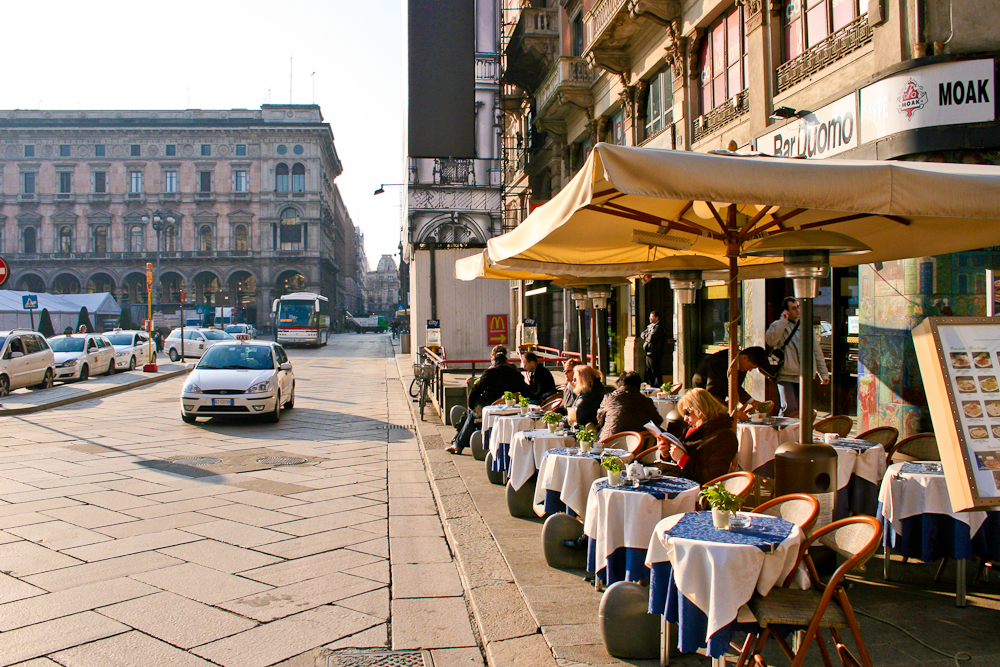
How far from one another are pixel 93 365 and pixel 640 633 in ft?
74.0

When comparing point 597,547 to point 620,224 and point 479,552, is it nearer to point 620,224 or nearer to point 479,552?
point 479,552

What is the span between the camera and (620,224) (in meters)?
5.92

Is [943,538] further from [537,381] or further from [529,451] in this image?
[537,381]

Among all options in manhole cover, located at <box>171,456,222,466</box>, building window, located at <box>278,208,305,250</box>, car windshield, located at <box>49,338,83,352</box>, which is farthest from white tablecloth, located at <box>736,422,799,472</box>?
building window, located at <box>278,208,305,250</box>

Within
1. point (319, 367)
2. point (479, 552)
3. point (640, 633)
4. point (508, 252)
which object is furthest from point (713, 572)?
point (319, 367)

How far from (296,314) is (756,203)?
1644 inches

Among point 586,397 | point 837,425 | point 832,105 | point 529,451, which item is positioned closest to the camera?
point 529,451

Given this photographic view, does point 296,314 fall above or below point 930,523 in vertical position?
above

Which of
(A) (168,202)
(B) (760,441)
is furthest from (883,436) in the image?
(A) (168,202)

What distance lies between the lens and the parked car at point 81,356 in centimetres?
2036

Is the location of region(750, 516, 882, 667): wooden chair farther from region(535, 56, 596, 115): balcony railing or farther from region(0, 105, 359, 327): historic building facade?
region(0, 105, 359, 327): historic building facade

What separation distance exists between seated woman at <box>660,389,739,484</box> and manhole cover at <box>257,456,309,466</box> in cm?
558

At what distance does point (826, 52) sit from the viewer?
10086 mm

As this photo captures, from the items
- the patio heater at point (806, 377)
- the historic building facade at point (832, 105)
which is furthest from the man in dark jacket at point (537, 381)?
the patio heater at point (806, 377)
